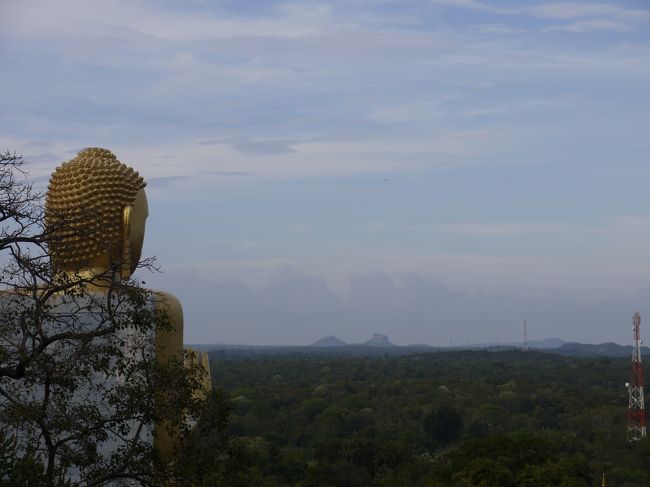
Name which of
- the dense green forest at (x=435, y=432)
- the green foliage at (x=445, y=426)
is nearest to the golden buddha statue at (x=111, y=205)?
A: the dense green forest at (x=435, y=432)

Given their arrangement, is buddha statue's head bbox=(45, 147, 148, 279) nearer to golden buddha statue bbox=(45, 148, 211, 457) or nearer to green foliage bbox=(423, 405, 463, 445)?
golden buddha statue bbox=(45, 148, 211, 457)

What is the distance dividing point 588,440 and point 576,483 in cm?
2328

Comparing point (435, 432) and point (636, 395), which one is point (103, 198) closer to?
point (636, 395)

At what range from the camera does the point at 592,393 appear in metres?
67.1

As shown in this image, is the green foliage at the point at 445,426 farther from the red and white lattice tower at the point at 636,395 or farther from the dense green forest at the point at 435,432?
the red and white lattice tower at the point at 636,395

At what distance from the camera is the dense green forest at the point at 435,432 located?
94.0 feet

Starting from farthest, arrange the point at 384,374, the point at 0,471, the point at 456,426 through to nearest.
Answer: the point at 384,374 → the point at 456,426 → the point at 0,471

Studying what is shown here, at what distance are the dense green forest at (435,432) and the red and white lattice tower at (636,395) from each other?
821mm

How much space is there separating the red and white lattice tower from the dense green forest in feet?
2.69

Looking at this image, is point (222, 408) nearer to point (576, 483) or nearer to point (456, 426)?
point (576, 483)

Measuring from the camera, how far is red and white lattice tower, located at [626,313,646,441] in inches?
1448

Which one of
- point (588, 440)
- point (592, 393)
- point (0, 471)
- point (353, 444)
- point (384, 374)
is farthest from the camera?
point (384, 374)

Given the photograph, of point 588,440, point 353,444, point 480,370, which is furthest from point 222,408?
point 480,370

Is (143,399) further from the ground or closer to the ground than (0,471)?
further from the ground
